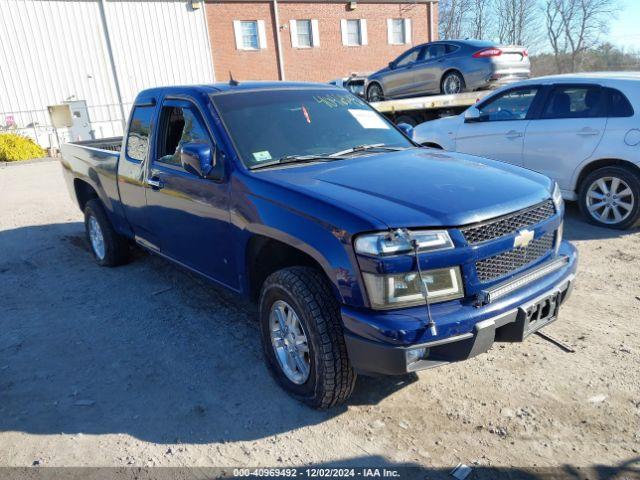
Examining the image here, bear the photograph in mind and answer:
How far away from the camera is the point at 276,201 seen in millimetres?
3027

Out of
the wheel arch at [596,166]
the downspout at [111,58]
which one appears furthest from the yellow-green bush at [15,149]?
the wheel arch at [596,166]

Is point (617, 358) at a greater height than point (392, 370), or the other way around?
point (392, 370)

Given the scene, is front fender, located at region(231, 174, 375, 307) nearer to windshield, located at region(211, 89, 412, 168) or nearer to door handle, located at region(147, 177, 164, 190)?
windshield, located at region(211, 89, 412, 168)

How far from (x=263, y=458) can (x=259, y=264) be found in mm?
1258

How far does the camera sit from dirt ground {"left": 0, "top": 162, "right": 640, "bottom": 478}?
274 centimetres

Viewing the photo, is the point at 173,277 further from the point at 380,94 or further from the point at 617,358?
the point at 380,94

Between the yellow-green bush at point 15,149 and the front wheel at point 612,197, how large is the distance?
1880 centimetres

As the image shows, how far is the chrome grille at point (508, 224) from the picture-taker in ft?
8.73

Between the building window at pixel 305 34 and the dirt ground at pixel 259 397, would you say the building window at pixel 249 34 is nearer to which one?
the building window at pixel 305 34

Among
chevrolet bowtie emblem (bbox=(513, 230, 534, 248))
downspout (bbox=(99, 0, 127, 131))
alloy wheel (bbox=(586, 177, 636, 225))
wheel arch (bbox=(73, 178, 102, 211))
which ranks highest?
downspout (bbox=(99, 0, 127, 131))

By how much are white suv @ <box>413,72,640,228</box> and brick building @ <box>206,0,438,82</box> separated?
72.4 feet

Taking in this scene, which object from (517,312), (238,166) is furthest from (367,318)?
(238,166)

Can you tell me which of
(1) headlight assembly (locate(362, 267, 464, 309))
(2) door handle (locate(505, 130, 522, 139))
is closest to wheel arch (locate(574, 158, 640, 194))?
(2) door handle (locate(505, 130, 522, 139))

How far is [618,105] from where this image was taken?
5.88 meters
